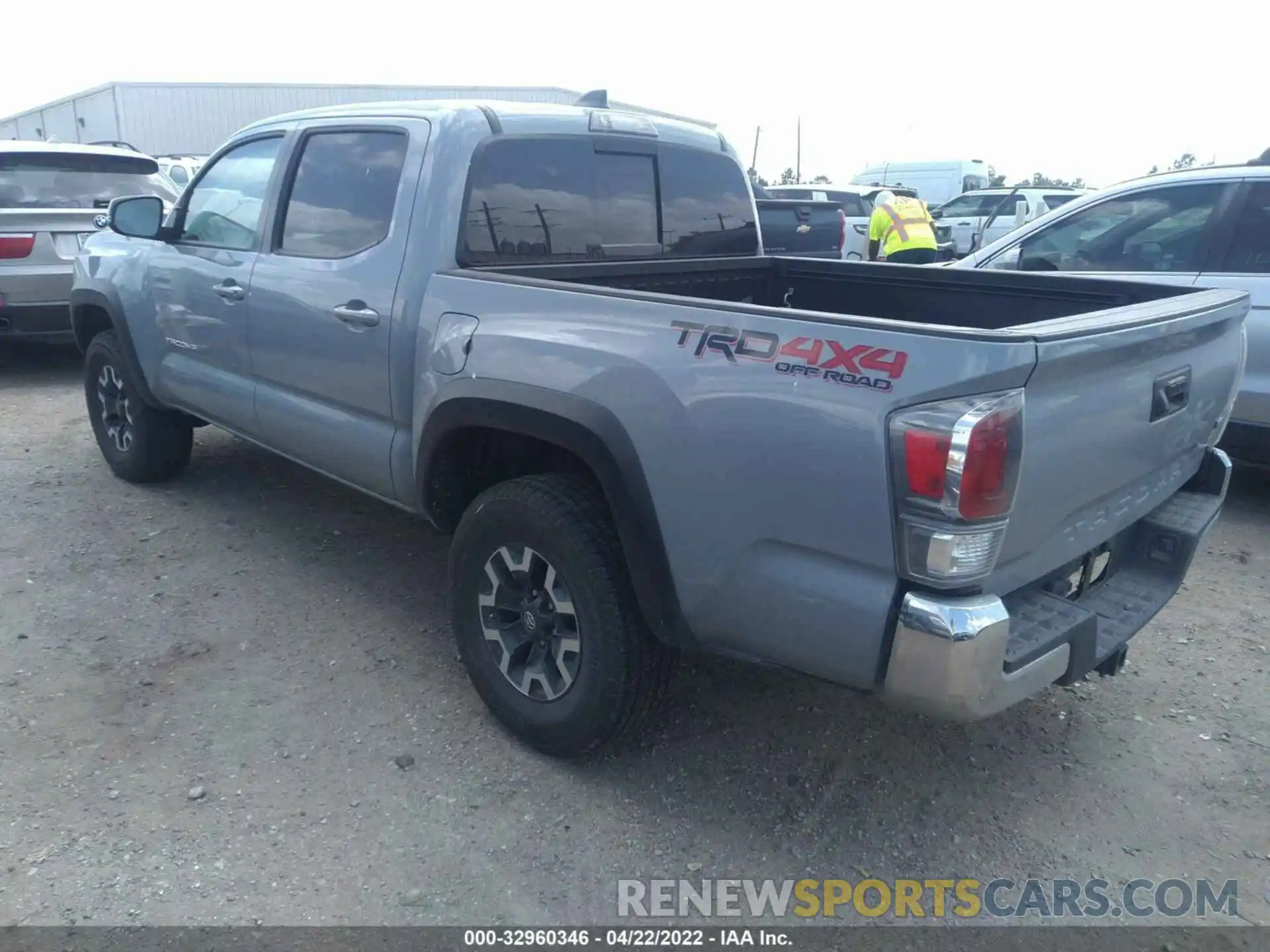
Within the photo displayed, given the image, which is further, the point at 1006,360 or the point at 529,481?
the point at 529,481

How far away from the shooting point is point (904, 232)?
935 centimetres

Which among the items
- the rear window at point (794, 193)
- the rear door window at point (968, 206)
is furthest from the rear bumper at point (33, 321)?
the rear door window at point (968, 206)

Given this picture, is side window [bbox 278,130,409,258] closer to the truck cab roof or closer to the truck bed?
the truck cab roof

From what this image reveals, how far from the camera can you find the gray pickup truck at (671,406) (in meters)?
2.23

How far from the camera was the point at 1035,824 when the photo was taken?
2912 mm

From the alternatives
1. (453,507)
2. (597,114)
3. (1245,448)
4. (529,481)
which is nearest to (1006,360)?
(529,481)

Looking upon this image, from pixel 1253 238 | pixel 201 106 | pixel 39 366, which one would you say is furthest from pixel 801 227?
pixel 201 106

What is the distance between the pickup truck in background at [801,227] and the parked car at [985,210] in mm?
4481

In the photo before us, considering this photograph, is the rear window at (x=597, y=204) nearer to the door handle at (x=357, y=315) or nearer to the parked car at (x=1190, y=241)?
the door handle at (x=357, y=315)

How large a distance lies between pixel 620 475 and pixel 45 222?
22.3ft

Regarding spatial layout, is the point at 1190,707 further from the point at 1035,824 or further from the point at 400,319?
the point at 400,319

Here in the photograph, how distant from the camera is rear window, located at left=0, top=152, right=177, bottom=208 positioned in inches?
304

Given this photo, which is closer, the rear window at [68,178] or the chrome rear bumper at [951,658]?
the chrome rear bumper at [951,658]

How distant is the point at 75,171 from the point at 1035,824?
8.37 metres
